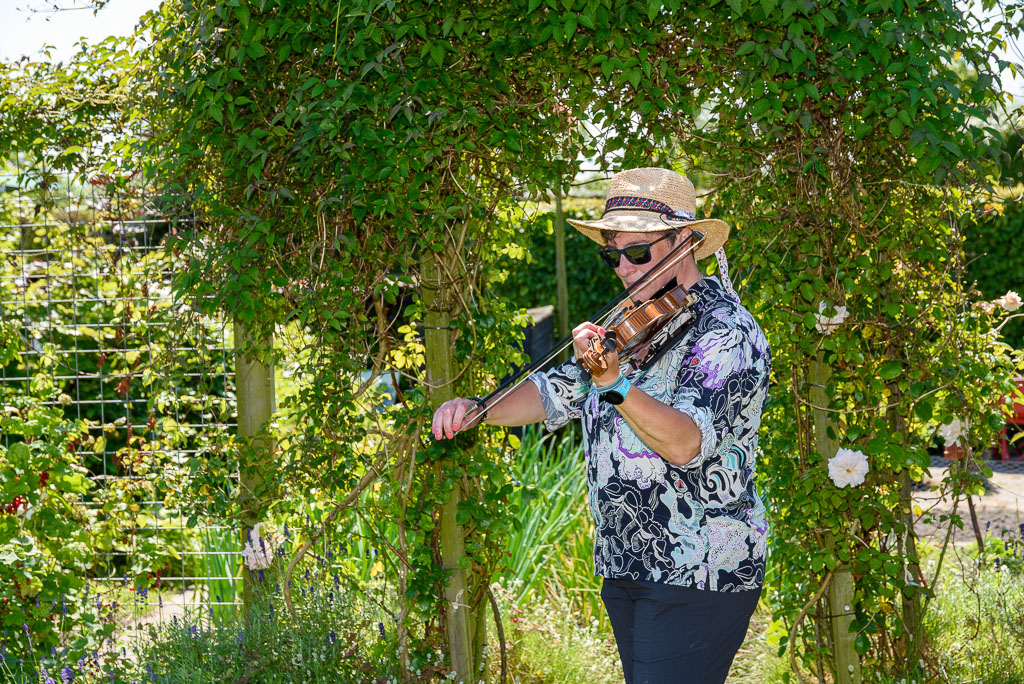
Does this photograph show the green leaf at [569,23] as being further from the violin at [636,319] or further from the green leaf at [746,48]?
the violin at [636,319]

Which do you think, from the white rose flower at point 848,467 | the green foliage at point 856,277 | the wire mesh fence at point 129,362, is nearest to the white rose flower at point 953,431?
the green foliage at point 856,277

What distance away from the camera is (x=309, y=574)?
11.6 ft

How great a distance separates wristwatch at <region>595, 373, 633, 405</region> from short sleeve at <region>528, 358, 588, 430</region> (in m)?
0.55

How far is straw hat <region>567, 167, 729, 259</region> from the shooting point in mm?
2143

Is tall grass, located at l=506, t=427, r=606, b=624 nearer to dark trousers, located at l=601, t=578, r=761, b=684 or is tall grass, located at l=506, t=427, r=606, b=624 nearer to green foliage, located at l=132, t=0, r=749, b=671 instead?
green foliage, located at l=132, t=0, r=749, b=671

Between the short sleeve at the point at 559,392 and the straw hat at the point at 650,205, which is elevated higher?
the straw hat at the point at 650,205

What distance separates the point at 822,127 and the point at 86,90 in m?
2.67

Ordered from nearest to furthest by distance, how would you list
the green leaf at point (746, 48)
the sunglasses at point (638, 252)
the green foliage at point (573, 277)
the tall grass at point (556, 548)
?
the sunglasses at point (638, 252), the green leaf at point (746, 48), the tall grass at point (556, 548), the green foliage at point (573, 277)

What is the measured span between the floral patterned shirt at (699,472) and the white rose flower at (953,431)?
46.7 inches

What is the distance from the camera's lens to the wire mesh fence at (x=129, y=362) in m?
3.60

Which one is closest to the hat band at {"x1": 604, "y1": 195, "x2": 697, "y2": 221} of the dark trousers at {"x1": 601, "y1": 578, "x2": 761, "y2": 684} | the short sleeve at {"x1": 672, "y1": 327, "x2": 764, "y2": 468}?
the short sleeve at {"x1": 672, "y1": 327, "x2": 764, "y2": 468}

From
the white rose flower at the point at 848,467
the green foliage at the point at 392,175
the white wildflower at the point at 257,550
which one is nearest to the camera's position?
the green foliage at the point at 392,175

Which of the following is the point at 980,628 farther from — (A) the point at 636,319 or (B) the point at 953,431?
(A) the point at 636,319

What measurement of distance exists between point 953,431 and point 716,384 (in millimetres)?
1441
